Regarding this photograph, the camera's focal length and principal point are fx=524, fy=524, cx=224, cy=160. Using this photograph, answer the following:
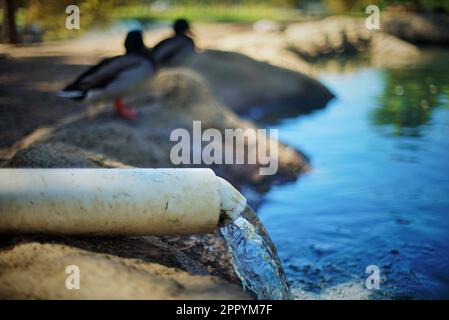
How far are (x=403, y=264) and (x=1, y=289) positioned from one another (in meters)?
3.78

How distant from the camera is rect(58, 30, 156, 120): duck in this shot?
262 inches

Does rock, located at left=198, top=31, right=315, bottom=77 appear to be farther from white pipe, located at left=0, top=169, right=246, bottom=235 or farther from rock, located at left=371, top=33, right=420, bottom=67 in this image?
white pipe, located at left=0, top=169, right=246, bottom=235

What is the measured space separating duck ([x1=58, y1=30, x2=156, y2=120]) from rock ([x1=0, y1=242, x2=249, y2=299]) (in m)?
4.14

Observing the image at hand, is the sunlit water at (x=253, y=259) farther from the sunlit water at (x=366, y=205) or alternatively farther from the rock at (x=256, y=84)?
the rock at (x=256, y=84)

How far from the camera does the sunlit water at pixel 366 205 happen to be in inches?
189

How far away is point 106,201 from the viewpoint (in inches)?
112

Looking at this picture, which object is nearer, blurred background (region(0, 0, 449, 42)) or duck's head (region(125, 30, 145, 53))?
duck's head (region(125, 30, 145, 53))

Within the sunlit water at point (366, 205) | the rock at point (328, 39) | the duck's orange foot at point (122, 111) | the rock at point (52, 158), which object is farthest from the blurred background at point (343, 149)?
the rock at point (328, 39)

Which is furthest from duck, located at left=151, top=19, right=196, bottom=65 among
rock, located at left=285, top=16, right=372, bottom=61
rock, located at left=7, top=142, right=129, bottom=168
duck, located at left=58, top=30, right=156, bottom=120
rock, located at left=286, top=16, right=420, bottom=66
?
rock, located at left=285, top=16, right=372, bottom=61

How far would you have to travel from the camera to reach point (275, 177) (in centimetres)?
735

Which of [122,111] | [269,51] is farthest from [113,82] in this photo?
[269,51]

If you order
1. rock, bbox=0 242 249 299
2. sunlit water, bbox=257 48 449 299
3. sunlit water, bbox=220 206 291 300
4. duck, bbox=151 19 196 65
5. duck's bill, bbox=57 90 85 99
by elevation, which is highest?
duck, bbox=151 19 196 65
